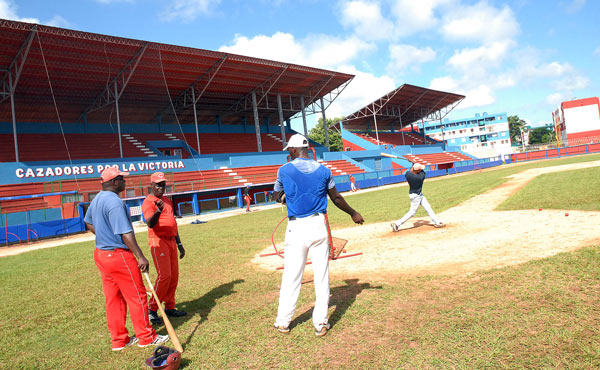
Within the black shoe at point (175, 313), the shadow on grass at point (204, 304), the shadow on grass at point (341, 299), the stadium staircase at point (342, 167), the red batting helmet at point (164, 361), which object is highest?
the stadium staircase at point (342, 167)

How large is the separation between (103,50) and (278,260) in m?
25.1

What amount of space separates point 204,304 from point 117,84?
29.9 m

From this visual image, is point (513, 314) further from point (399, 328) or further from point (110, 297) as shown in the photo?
point (110, 297)

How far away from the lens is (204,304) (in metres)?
5.59

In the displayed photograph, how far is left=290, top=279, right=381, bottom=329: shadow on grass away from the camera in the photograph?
450 cm

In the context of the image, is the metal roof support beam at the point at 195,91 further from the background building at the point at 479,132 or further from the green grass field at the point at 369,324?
the background building at the point at 479,132

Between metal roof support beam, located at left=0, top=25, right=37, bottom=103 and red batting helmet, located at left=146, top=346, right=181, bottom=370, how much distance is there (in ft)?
87.1

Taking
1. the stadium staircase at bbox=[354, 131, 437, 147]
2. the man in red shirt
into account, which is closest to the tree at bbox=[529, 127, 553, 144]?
the stadium staircase at bbox=[354, 131, 437, 147]

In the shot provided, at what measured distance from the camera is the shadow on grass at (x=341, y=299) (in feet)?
14.8

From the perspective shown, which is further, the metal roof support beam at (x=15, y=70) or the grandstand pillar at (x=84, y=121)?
the grandstand pillar at (x=84, y=121)

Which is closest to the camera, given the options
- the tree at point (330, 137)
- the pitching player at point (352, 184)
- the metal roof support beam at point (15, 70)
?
the metal roof support beam at point (15, 70)

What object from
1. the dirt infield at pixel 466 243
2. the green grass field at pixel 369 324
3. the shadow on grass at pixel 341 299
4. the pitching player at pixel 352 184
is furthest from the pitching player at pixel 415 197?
the pitching player at pixel 352 184

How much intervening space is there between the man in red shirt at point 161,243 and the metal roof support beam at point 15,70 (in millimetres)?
24534

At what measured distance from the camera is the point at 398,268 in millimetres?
6414
